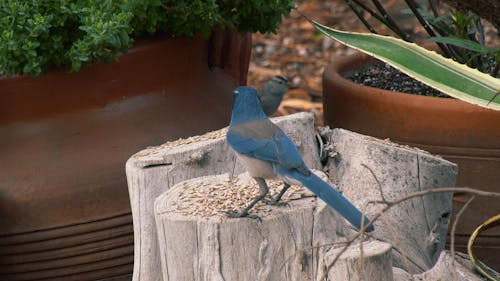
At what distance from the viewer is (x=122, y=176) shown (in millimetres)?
3332

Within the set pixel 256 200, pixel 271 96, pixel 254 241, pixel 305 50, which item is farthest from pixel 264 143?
pixel 305 50

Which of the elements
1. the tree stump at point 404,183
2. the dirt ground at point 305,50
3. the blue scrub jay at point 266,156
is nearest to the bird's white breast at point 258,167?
the blue scrub jay at point 266,156

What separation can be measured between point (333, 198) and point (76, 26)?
1.34 m

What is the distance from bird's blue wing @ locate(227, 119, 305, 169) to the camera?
2.46m

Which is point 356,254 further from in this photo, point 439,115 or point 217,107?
point 217,107

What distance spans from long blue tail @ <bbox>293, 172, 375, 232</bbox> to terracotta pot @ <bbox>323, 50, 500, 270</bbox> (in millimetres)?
1008

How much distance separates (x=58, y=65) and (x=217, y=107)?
0.61 meters

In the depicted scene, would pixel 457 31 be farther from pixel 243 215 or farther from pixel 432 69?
pixel 243 215

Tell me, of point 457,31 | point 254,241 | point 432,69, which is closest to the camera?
point 254,241

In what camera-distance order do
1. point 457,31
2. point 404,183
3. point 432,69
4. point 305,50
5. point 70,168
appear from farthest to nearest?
point 305,50
point 457,31
point 70,168
point 404,183
point 432,69

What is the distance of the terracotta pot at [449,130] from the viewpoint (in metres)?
3.28

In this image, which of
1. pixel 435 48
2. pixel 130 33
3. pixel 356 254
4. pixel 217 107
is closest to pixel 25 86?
pixel 130 33

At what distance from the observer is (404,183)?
301 centimetres

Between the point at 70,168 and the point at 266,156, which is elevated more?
the point at 266,156
